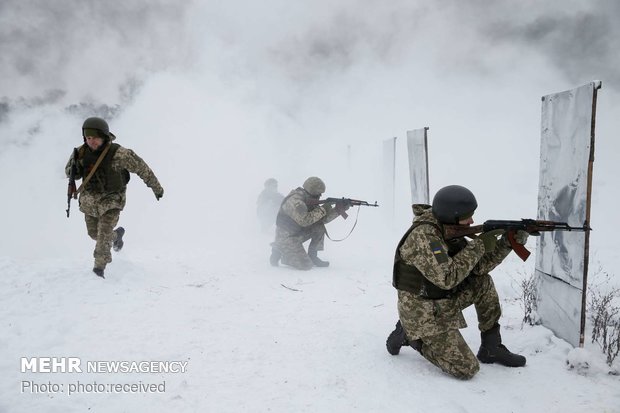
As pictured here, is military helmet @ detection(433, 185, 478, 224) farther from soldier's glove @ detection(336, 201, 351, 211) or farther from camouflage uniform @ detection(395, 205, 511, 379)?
soldier's glove @ detection(336, 201, 351, 211)

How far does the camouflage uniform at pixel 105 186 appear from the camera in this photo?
454 centimetres

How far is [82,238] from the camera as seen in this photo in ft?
46.9

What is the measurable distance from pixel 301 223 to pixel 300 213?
0.59 ft

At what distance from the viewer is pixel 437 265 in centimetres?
277

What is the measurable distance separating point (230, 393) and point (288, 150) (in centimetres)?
2858

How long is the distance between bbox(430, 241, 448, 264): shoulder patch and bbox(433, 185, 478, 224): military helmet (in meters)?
0.25

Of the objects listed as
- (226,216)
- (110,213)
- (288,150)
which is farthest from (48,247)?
(288,150)

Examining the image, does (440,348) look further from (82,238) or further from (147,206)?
(147,206)

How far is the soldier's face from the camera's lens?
14.4 ft

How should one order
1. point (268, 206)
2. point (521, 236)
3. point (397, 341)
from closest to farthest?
point (521, 236), point (397, 341), point (268, 206)

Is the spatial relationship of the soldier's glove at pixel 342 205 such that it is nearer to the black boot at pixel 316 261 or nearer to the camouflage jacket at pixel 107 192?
the black boot at pixel 316 261

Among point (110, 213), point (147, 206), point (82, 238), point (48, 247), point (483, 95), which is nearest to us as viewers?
point (110, 213)

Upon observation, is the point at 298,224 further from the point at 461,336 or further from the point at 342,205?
the point at 461,336

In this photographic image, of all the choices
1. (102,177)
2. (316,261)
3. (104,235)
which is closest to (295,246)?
(316,261)
